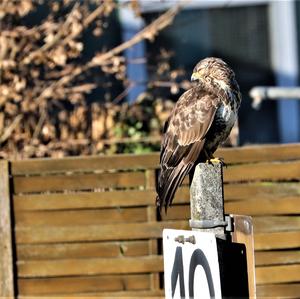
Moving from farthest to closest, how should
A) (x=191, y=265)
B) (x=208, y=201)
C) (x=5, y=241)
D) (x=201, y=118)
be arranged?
(x=5, y=241) < (x=201, y=118) < (x=208, y=201) < (x=191, y=265)

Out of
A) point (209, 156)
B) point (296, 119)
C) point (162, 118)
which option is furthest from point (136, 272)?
point (296, 119)

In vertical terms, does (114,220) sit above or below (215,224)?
below

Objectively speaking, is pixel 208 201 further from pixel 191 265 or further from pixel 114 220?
pixel 114 220

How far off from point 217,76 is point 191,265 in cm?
152

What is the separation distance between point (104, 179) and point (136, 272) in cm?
71

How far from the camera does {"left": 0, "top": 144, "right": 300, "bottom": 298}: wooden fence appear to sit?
5941mm

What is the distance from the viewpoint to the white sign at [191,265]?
3.01 meters

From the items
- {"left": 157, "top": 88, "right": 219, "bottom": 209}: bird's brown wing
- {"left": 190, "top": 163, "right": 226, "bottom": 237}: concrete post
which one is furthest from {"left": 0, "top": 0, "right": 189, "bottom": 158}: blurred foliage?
{"left": 190, "top": 163, "right": 226, "bottom": 237}: concrete post

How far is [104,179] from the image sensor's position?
19.9 ft

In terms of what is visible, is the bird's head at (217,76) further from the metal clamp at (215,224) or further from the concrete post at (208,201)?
the metal clamp at (215,224)

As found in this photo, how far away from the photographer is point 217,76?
4.39 m

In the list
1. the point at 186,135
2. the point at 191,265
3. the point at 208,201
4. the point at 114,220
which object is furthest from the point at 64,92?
the point at 191,265

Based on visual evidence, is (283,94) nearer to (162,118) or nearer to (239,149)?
(162,118)

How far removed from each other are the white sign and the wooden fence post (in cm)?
293
